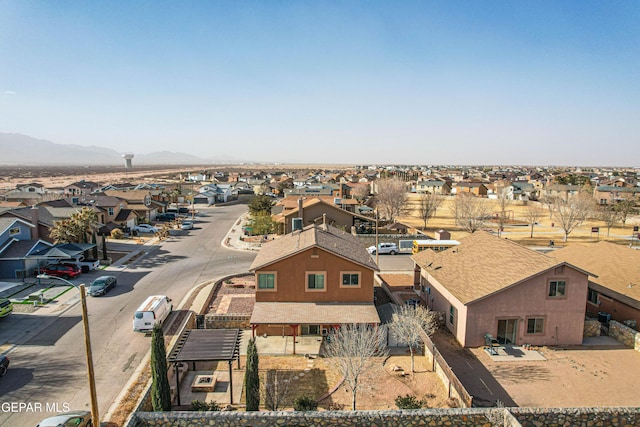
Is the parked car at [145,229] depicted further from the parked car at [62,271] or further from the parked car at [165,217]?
the parked car at [62,271]

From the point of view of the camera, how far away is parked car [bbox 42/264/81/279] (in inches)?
1368

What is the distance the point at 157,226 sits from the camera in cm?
6197

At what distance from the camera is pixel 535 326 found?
932 inches

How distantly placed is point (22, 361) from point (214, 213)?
60.1m

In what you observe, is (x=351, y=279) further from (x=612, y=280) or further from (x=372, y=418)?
(x=612, y=280)

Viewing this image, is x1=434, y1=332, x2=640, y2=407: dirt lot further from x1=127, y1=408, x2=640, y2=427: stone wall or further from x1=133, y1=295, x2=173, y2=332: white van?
x1=133, y1=295, x2=173, y2=332: white van

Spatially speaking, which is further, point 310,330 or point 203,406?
point 310,330

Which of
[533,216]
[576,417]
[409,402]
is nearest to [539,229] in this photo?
[533,216]

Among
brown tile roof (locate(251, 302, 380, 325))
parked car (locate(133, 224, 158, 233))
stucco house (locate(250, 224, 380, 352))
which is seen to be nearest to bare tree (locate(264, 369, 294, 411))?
brown tile roof (locate(251, 302, 380, 325))

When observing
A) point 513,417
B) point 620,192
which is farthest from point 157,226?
point 620,192

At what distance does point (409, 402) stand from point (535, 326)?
456 inches

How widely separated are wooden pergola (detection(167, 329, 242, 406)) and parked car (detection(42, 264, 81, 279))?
2010 cm

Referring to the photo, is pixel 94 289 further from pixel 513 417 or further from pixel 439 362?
pixel 513 417

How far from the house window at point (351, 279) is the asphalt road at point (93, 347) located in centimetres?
1249
